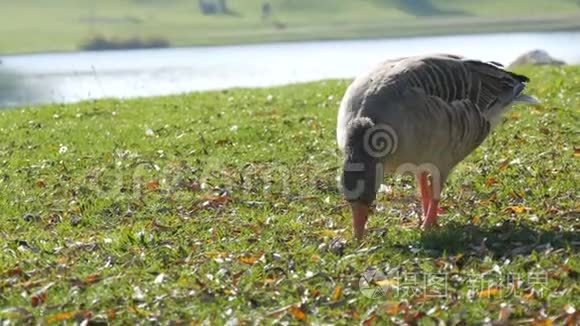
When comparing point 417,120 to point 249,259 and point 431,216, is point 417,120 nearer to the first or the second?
point 431,216

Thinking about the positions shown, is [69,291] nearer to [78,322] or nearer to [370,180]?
[78,322]

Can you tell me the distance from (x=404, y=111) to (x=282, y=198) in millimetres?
3554

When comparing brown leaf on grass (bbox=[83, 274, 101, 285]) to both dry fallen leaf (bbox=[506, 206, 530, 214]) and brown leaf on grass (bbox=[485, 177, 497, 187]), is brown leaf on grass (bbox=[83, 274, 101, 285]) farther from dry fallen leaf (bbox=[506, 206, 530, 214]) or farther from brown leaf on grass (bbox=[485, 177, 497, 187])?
brown leaf on grass (bbox=[485, 177, 497, 187])

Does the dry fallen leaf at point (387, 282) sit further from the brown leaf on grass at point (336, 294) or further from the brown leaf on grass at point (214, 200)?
the brown leaf on grass at point (214, 200)

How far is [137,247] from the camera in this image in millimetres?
10258

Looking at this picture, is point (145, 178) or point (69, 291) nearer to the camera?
point (69, 291)

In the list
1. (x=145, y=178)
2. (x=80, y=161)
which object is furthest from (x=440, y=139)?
(x=80, y=161)

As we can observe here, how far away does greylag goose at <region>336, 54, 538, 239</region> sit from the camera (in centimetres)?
935

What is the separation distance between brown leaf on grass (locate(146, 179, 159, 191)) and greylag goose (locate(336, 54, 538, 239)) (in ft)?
14.1

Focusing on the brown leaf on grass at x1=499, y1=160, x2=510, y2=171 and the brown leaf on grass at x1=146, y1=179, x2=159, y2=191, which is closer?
the brown leaf on grass at x1=146, y1=179, x2=159, y2=191

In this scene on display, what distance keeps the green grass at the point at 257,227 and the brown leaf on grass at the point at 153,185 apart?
6 centimetres

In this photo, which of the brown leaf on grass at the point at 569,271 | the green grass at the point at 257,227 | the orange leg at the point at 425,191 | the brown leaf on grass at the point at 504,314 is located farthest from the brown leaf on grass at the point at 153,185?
the brown leaf on grass at the point at 504,314

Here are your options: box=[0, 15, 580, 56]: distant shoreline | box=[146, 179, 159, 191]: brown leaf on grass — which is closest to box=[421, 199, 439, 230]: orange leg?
box=[146, 179, 159, 191]: brown leaf on grass
